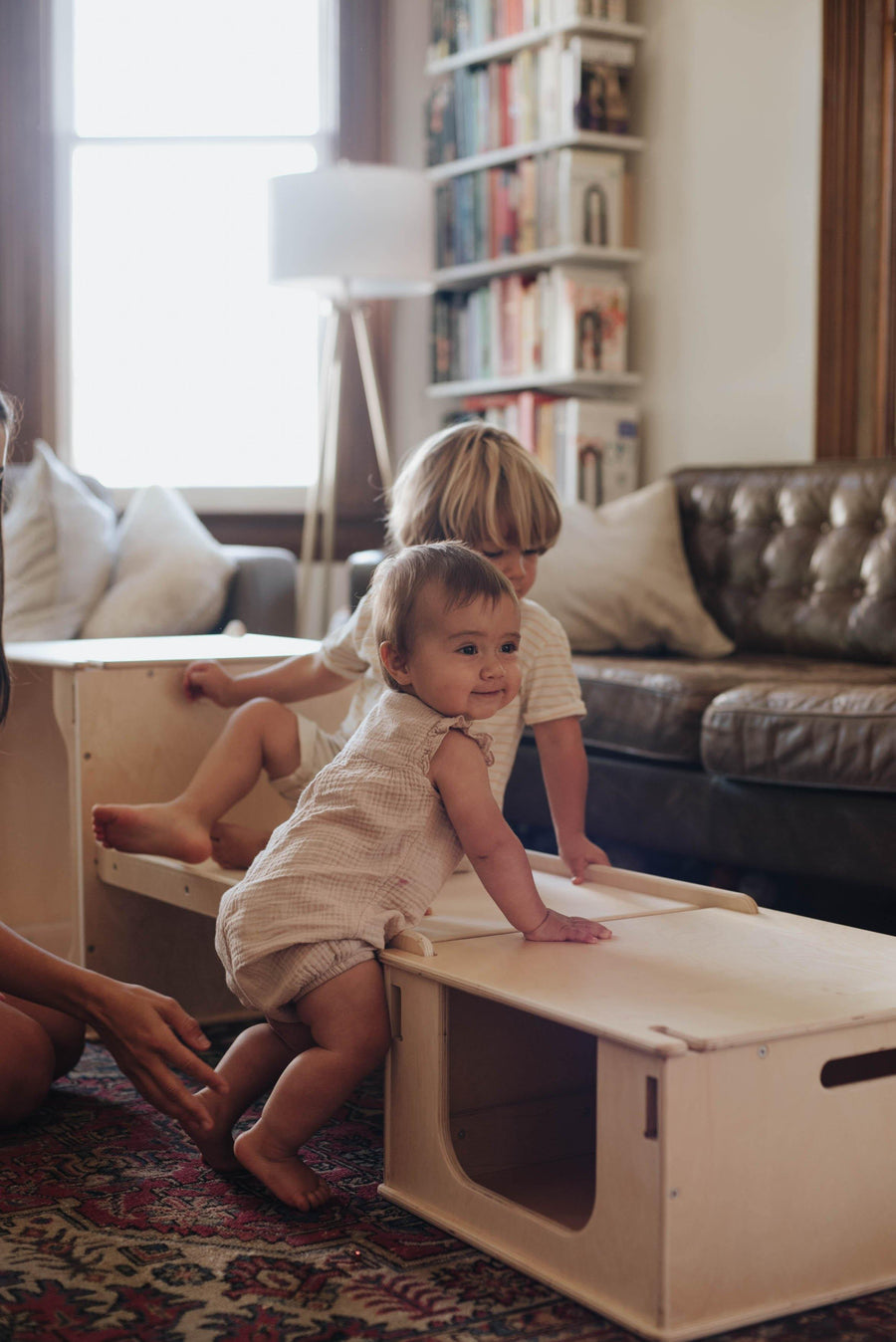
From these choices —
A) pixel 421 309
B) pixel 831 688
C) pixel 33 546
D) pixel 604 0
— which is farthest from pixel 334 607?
pixel 831 688

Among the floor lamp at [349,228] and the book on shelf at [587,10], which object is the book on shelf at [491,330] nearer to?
the floor lamp at [349,228]

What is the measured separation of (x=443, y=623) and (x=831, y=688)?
3.20 feet

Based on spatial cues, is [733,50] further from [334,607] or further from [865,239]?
[334,607]

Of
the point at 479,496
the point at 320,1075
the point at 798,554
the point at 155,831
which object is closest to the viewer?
the point at 320,1075

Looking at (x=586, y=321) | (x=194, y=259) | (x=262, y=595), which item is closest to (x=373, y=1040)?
(x=262, y=595)

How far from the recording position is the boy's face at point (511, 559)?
Result: 5.52 feet

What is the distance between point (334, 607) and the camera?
4285 millimetres

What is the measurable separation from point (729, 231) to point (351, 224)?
0.92m

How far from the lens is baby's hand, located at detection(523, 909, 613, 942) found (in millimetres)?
1358

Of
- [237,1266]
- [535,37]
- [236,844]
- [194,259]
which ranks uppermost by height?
[535,37]

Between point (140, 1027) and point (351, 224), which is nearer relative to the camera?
point (140, 1027)

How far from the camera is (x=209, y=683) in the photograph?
6.55 ft

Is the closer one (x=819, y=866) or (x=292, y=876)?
(x=292, y=876)

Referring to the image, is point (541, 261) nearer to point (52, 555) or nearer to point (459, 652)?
point (52, 555)
